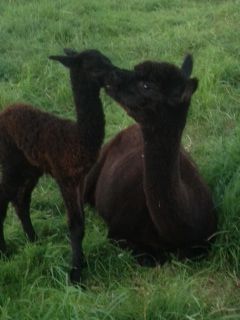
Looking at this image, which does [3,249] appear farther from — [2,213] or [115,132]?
[115,132]

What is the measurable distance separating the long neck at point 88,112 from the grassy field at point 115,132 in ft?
2.38

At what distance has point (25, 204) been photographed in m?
4.80

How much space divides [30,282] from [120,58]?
440cm

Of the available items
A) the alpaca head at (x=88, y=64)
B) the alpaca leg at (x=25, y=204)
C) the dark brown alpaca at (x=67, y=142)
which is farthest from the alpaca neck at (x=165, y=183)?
the alpaca leg at (x=25, y=204)

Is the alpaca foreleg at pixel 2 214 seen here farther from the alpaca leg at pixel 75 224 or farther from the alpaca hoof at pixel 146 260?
the alpaca hoof at pixel 146 260

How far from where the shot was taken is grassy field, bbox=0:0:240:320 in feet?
12.6

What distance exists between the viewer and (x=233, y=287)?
426cm

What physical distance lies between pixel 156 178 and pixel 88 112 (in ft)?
1.79

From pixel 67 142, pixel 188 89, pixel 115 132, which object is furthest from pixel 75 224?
pixel 115 132

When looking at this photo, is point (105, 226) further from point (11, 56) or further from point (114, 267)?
point (11, 56)

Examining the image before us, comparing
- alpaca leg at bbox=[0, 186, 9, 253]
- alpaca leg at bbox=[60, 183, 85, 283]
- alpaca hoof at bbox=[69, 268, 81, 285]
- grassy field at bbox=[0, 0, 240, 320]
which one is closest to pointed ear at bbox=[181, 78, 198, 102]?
alpaca leg at bbox=[60, 183, 85, 283]

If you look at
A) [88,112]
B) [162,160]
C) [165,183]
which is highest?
[88,112]

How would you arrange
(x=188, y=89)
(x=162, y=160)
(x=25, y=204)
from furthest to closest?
(x=25, y=204) → (x=162, y=160) → (x=188, y=89)

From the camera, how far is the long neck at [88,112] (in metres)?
4.18
